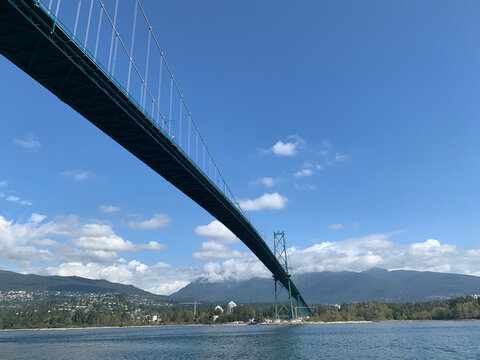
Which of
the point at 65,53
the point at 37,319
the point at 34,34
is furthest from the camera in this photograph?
the point at 37,319

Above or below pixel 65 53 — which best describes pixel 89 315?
below

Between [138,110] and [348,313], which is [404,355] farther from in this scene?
[348,313]

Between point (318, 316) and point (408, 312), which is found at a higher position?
point (408, 312)

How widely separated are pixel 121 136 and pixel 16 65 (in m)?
10.4

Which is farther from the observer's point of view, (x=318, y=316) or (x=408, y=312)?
(x=408, y=312)

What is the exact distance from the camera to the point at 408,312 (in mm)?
131500

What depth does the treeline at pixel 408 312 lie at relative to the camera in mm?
115188

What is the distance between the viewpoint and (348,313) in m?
133

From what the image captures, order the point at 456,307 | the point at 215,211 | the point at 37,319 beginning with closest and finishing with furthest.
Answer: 1. the point at 215,211
2. the point at 456,307
3. the point at 37,319

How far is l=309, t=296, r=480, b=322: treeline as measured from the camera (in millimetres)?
115188

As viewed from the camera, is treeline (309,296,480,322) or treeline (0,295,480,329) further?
treeline (0,295,480,329)

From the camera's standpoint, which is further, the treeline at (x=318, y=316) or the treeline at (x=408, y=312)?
the treeline at (x=318, y=316)

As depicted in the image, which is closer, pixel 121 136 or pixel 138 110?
pixel 138 110

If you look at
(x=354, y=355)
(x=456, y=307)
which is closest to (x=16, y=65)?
(x=354, y=355)
